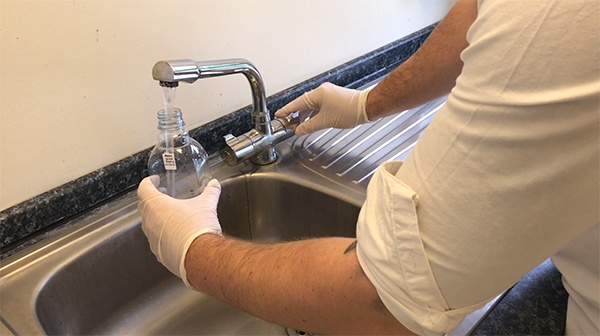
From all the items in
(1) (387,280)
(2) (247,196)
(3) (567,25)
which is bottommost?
(2) (247,196)

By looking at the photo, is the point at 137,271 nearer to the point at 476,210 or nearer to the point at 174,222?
the point at 174,222

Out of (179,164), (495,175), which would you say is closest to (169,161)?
(179,164)

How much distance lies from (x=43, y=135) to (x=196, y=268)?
13.2 inches

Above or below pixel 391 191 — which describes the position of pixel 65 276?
below

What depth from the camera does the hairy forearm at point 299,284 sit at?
19.2 inches

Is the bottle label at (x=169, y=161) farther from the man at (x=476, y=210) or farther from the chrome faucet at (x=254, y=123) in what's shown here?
the man at (x=476, y=210)

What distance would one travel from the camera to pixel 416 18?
4.38 feet

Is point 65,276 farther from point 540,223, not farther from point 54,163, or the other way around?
point 540,223

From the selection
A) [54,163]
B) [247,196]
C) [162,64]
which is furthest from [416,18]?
[54,163]

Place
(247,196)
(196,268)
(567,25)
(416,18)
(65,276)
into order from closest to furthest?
1. (567,25)
2. (196,268)
3. (65,276)
4. (247,196)
5. (416,18)

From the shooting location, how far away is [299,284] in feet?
1.69

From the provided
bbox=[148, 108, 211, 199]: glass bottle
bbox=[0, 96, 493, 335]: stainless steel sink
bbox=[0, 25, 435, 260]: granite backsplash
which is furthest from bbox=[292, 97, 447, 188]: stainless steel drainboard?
bbox=[148, 108, 211, 199]: glass bottle

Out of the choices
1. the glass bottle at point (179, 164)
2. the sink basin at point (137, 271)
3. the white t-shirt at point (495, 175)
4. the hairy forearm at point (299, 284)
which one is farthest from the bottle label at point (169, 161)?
the white t-shirt at point (495, 175)

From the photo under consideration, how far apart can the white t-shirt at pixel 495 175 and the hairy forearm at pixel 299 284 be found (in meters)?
0.03
